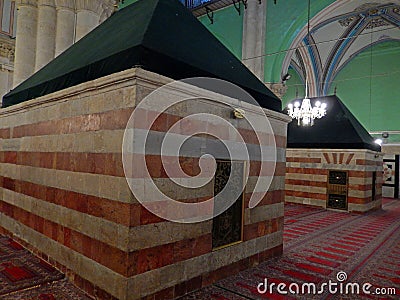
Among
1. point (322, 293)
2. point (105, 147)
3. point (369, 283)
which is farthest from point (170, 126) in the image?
point (369, 283)

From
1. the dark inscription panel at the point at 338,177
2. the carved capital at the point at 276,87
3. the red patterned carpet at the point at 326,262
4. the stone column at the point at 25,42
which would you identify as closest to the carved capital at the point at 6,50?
the stone column at the point at 25,42

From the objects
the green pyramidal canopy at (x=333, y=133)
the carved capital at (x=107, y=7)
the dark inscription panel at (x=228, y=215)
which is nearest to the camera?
the dark inscription panel at (x=228, y=215)

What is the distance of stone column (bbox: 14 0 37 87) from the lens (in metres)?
6.61

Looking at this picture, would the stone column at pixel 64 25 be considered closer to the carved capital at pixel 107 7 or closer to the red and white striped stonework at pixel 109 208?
the carved capital at pixel 107 7

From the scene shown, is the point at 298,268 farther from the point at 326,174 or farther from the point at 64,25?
the point at 64,25

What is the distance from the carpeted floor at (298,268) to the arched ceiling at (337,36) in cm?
698

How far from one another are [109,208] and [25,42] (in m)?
5.86

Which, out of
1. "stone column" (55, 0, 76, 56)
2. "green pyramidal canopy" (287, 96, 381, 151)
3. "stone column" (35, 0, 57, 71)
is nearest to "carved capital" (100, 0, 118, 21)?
"stone column" (55, 0, 76, 56)

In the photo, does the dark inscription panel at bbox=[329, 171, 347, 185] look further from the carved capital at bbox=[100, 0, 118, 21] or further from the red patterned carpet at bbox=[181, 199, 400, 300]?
the carved capital at bbox=[100, 0, 118, 21]

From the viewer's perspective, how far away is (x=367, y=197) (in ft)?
28.0

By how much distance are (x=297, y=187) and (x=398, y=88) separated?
28.3ft

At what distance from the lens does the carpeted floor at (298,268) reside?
109 inches

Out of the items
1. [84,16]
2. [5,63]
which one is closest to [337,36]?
[84,16]

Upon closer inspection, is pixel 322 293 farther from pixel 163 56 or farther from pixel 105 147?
pixel 163 56
